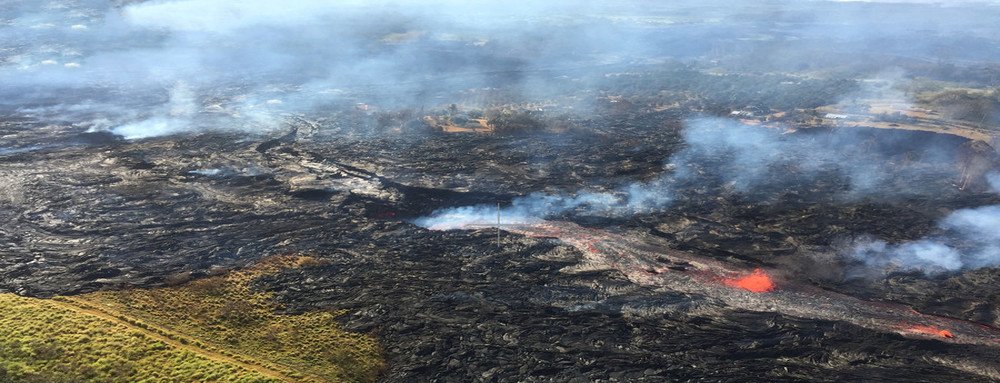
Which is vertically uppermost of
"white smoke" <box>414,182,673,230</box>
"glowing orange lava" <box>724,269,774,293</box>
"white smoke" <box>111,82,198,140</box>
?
"white smoke" <box>111,82,198,140</box>

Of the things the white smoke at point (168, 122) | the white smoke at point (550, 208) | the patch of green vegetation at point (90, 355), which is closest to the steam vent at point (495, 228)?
the patch of green vegetation at point (90, 355)

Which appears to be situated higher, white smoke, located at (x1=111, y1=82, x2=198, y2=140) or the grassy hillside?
white smoke, located at (x1=111, y1=82, x2=198, y2=140)

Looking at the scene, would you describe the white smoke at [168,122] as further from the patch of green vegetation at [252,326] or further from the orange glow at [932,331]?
the orange glow at [932,331]

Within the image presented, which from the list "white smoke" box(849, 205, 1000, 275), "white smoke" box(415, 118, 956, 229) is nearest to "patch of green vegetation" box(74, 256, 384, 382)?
"white smoke" box(415, 118, 956, 229)

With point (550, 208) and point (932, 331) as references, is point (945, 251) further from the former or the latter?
point (550, 208)

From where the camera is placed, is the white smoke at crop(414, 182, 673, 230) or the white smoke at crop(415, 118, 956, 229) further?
the white smoke at crop(415, 118, 956, 229)

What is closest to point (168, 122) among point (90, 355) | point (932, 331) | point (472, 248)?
point (90, 355)

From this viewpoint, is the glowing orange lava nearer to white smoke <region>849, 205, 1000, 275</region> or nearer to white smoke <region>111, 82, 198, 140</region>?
white smoke <region>849, 205, 1000, 275</region>
